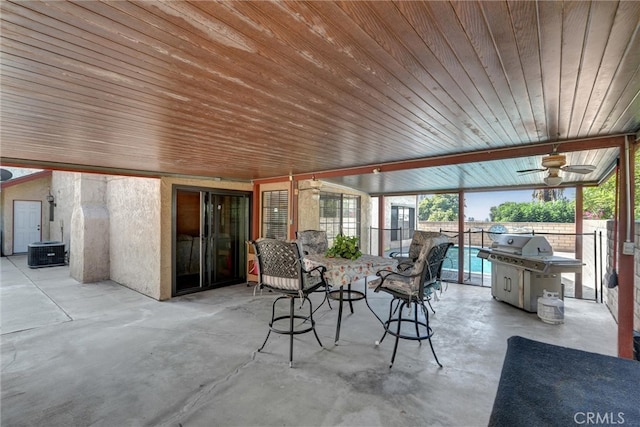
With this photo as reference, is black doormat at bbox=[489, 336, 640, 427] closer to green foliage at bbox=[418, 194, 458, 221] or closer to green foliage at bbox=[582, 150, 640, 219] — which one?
green foliage at bbox=[582, 150, 640, 219]

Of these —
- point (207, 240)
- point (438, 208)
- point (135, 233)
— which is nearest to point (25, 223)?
point (135, 233)

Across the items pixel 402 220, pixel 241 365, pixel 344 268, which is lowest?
pixel 241 365

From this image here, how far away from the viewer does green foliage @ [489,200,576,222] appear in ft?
38.1

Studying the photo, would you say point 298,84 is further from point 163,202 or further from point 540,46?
point 163,202

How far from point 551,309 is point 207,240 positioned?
6.01 metres

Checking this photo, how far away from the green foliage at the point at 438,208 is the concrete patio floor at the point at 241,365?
1154cm

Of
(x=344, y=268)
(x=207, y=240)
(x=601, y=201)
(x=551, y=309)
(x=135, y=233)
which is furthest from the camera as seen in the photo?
(x=601, y=201)

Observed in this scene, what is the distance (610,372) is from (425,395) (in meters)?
1.47

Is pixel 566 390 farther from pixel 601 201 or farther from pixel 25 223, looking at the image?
pixel 25 223

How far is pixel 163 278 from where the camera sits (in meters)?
5.33

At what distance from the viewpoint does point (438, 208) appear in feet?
55.7

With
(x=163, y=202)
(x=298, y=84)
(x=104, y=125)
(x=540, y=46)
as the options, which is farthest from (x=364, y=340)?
(x=163, y=202)

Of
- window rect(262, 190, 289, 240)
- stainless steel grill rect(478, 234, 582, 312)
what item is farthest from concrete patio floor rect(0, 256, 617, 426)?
window rect(262, 190, 289, 240)

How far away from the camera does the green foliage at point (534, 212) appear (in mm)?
11609
